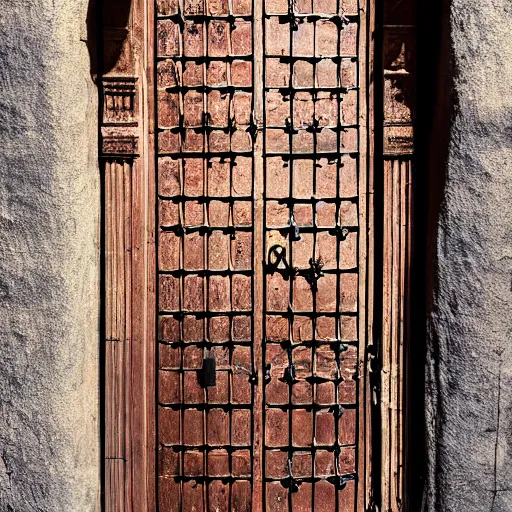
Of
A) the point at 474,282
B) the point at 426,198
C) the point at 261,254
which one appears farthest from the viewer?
the point at 261,254

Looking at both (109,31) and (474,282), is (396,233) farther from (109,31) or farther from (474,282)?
(109,31)

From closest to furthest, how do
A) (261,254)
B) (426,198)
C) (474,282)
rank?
(474,282) < (426,198) < (261,254)

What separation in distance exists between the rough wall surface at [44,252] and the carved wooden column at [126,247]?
0.51 ft

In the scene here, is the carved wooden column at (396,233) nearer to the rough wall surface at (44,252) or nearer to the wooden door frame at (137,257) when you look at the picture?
the wooden door frame at (137,257)

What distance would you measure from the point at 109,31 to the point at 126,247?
3.51 feet

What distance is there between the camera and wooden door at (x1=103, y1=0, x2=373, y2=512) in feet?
11.5

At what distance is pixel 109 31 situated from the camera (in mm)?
3465

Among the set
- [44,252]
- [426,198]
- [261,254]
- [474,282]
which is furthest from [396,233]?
[44,252]

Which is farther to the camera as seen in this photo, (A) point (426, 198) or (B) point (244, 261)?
(B) point (244, 261)

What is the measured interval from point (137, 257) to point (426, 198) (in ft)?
4.79

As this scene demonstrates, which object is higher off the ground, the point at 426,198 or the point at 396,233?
the point at 426,198

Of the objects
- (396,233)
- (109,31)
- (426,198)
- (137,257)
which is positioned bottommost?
(137,257)

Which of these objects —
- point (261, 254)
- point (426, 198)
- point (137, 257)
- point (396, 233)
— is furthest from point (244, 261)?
point (426, 198)

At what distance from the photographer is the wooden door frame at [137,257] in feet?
11.4
